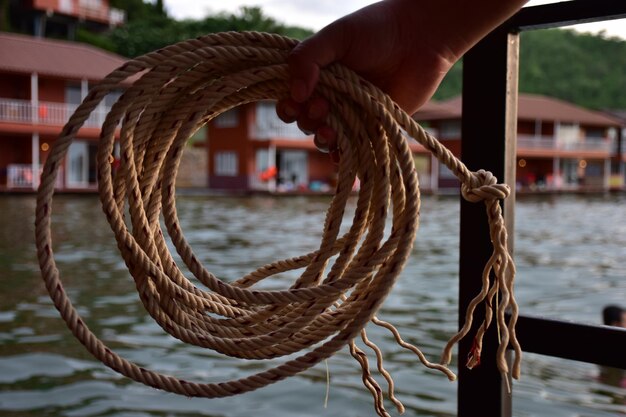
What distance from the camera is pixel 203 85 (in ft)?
4.65

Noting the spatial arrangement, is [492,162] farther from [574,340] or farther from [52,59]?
[52,59]

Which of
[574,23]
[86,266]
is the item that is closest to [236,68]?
[574,23]

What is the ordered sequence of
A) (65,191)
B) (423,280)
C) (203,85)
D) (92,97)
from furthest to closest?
(65,191) < (423,280) < (203,85) < (92,97)

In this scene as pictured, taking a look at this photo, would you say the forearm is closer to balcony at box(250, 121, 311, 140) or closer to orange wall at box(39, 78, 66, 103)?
orange wall at box(39, 78, 66, 103)

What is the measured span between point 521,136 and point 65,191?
76.9 feet

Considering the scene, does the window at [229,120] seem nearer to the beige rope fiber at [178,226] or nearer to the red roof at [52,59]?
the red roof at [52,59]

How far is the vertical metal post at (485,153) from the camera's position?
1754 mm

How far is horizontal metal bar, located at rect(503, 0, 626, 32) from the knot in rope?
18.5 inches

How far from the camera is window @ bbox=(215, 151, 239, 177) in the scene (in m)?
31.5

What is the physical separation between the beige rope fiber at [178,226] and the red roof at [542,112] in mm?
33010

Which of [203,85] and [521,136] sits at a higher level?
[521,136]

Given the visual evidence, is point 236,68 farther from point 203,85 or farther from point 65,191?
point 65,191

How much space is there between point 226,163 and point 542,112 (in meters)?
16.7

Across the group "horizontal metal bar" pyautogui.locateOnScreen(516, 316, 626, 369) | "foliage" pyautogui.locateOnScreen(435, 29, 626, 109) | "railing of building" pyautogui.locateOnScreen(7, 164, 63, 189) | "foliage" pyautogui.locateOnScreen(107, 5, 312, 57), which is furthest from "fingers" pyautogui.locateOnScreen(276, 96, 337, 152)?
"foliage" pyautogui.locateOnScreen(435, 29, 626, 109)
